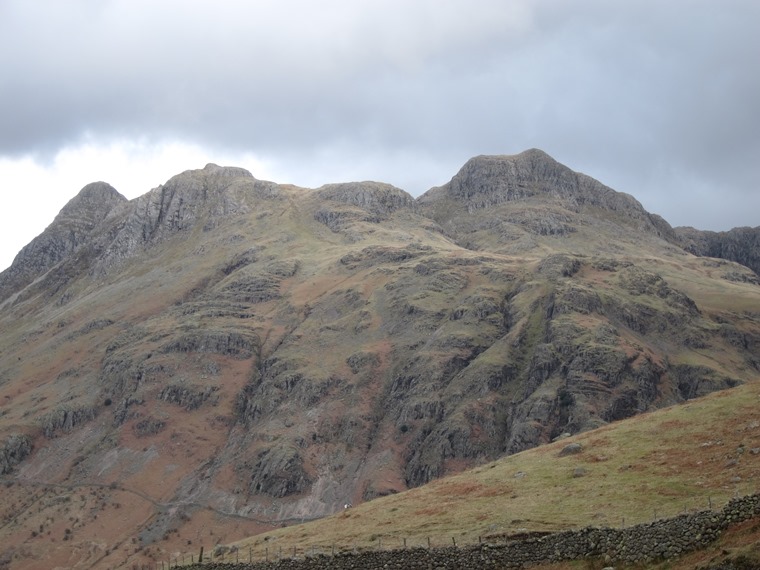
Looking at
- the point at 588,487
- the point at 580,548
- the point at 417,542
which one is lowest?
the point at 417,542

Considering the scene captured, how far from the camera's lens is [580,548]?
53.1 metres

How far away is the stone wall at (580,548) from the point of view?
46781 mm

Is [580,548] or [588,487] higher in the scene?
[588,487]

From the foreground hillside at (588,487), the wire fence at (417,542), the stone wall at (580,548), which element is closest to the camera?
the stone wall at (580,548)

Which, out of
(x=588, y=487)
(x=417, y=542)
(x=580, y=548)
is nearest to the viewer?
(x=580, y=548)

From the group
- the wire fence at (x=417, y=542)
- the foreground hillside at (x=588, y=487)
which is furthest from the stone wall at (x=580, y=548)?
the foreground hillside at (x=588, y=487)

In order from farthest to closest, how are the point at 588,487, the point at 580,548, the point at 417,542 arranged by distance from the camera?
1. the point at 588,487
2. the point at 417,542
3. the point at 580,548

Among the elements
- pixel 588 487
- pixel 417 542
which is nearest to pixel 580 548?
pixel 417 542

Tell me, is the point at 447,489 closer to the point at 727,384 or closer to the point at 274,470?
the point at 274,470

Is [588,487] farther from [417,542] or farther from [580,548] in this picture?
[580,548]

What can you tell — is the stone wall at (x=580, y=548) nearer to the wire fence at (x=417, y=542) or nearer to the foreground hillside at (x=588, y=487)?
the wire fence at (x=417, y=542)

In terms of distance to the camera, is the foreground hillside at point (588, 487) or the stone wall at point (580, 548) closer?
the stone wall at point (580, 548)

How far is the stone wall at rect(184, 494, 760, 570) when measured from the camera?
46.8 metres

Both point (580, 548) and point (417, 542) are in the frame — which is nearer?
point (580, 548)
